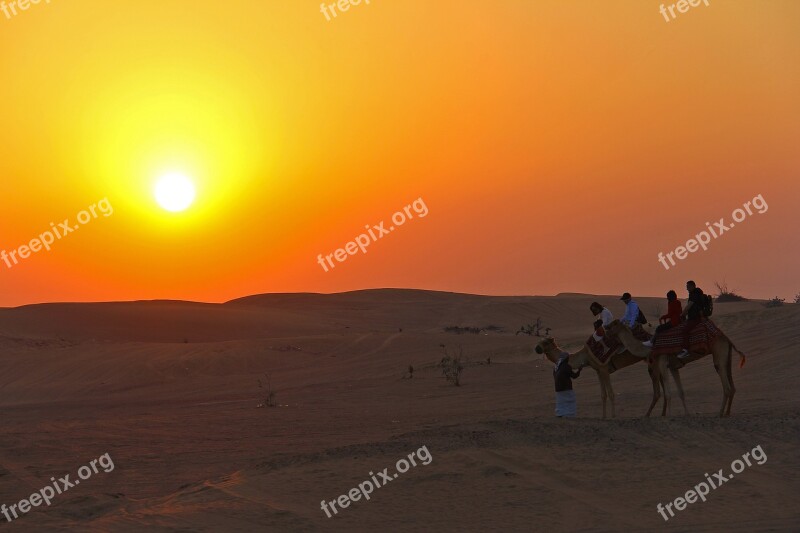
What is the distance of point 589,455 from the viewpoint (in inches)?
519

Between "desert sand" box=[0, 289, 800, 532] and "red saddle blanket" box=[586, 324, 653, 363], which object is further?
"red saddle blanket" box=[586, 324, 653, 363]

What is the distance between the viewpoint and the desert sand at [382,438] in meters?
11.2

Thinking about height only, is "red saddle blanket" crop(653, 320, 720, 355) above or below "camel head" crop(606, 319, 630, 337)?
below

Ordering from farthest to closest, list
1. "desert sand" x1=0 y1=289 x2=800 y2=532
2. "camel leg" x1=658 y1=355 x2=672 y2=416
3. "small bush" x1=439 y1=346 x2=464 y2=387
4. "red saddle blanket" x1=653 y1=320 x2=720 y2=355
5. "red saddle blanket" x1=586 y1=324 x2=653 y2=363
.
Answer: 1. "small bush" x1=439 y1=346 x2=464 y2=387
2. "red saddle blanket" x1=586 y1=324 x2=653 y2=363
3. "camel leg" x1=658 y1=355 x2=672 y2=416
4. "red saddle blanket" x1=653 y1=320 x2=720 y2=355
5. "desert sand" x1=0 y1=289 x2=800 y2=532

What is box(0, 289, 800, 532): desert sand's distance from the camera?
11227 millimetres

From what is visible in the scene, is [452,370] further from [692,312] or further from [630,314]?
[692,312]

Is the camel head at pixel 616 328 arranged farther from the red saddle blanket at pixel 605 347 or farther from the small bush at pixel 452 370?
the small bush at pixel 452 370

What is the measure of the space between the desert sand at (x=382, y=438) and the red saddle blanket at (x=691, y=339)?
4.10ft

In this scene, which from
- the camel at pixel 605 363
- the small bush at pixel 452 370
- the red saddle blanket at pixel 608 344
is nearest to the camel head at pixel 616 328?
the red saddle blanket at pixel 608 344

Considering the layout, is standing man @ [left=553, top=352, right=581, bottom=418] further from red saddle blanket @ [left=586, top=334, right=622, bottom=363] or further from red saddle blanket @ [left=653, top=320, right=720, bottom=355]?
red saddle blanket @ [left=653, top=320, right=720, bottom=355]

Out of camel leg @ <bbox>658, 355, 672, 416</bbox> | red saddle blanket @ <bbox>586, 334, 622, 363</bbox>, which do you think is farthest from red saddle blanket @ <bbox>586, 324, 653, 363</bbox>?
camel leg @ <bbox>658, 355, 672, 416</bbox>

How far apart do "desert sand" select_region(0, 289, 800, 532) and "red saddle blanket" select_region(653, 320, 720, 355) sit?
125cm

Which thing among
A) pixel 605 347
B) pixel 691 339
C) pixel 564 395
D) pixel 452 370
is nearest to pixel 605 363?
pixel 605 347

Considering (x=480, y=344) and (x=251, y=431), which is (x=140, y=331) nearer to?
(x=480, y=344)
